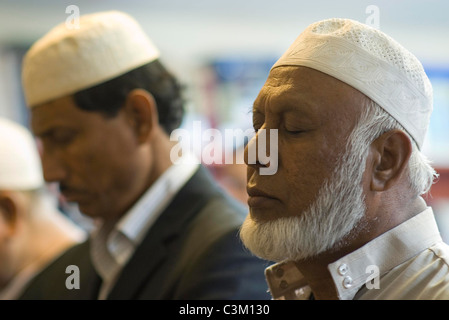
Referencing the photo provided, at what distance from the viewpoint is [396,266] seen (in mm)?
1096

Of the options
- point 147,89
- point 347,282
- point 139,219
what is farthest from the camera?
point 147,89

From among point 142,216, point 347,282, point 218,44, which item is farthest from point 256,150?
point 218,44

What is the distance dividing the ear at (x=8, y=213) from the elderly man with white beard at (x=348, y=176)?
1.61 m

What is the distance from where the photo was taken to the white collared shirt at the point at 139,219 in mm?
1838

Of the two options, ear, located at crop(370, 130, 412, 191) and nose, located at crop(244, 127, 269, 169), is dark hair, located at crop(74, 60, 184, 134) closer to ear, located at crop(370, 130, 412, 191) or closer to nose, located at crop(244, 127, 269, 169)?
nose, located at crop(244, 127, 269, 169)

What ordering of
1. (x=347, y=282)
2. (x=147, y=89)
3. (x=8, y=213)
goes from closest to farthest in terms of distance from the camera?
(x=347, y=282)
(x=147, y=89)
(x=8, y=213)

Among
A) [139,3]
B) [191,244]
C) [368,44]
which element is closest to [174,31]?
[139,3]

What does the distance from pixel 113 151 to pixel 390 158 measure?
0.97 metres

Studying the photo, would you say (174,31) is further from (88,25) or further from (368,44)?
(368,44)

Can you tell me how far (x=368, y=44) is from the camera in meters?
1.13

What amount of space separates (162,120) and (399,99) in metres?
1.00

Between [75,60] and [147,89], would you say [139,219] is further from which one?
[75,60]
